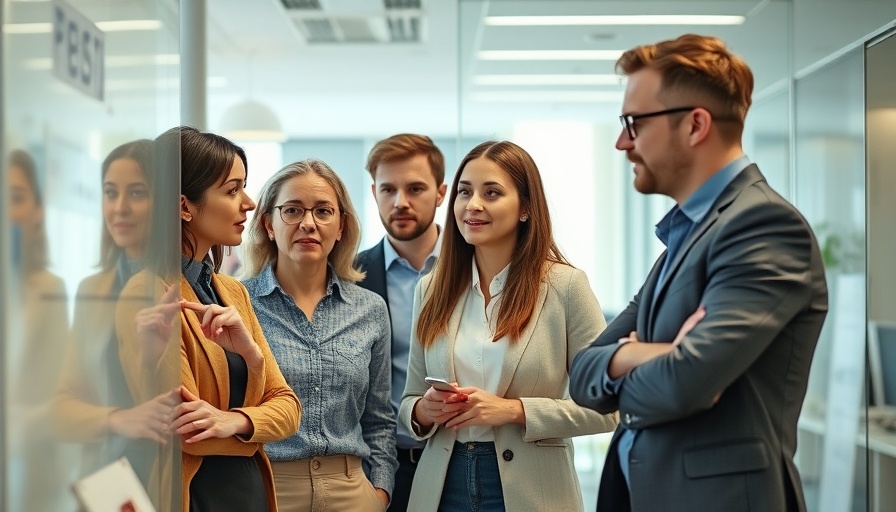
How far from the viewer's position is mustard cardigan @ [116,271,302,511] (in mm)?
1762

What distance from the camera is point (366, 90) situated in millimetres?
9922

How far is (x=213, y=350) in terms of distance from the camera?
2076 mm

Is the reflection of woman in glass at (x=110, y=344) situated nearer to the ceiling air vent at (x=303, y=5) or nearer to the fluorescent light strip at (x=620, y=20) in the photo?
the fluorescent light strip at (x=620, y=20)

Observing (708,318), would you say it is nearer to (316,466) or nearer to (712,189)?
(712,189)

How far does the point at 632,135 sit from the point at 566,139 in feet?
8.05

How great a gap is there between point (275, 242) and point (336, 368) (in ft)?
1.47

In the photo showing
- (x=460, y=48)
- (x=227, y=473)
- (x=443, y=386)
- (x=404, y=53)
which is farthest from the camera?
(x=404, y=53)

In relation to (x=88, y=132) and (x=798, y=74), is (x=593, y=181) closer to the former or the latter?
(x=798, y=74)

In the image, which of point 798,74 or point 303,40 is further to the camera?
point 303,40

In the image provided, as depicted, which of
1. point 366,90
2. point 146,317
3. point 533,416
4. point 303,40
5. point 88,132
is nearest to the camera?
point 88,132

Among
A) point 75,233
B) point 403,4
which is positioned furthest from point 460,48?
point 75,233

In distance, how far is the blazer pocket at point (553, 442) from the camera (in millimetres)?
2404

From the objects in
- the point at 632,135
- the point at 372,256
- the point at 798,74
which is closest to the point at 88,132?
the point at 632,135

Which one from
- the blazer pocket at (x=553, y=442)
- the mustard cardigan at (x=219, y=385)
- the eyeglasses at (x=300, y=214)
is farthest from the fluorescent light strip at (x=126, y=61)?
the blazer pocket at (x=553, y=442)
